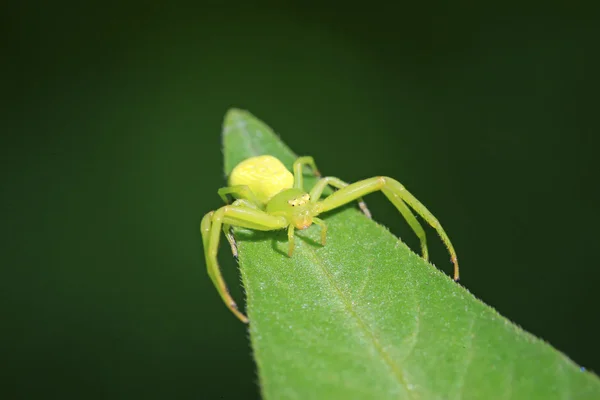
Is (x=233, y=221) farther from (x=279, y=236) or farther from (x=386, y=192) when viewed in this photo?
(x=386, y=192)

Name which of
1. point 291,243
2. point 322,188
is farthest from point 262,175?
point 291,243

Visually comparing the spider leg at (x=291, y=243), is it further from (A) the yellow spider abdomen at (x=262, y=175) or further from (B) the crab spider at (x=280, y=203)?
(A) the yellow spider abdomen at (x=262, y=175)

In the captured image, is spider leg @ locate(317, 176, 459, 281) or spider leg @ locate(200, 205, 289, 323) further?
spider leg @ locate(317, 176, 459, 281)

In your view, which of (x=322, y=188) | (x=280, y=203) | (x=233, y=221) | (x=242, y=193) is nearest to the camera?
(x=233, y=221)

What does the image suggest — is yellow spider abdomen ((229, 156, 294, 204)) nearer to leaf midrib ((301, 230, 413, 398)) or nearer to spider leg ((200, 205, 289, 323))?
spider leg ((200, 205, 289, 323))

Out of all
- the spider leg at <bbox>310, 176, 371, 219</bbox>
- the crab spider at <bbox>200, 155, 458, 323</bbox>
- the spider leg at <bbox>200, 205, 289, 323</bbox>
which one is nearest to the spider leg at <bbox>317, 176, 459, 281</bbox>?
the crab spider at <bbox>200, 155, 458, 323</bbox>

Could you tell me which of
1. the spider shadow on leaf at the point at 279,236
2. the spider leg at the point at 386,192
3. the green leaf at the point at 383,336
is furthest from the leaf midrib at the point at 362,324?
the spider leg at the point at 386,192

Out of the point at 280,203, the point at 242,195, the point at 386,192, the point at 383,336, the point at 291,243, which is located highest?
the point at 242,195

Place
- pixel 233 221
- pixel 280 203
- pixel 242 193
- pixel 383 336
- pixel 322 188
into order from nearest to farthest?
pixel 383 336 → pixel 233 221 → pixel 280 203 → pixel 242 193 → pixel 322 188
